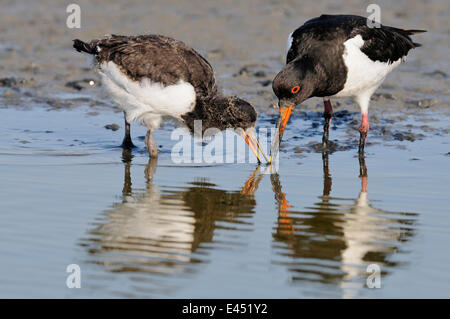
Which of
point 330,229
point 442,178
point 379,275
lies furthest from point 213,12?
point 379,275

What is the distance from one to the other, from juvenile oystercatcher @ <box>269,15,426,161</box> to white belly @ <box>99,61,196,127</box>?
95cm

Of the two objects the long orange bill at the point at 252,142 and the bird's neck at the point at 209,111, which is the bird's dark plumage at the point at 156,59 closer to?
the bird's neck at the point at 209,111

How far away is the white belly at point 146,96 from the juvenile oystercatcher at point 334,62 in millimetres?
954

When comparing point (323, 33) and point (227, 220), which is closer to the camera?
point (227, 220)

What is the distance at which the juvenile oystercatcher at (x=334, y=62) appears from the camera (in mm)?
8414

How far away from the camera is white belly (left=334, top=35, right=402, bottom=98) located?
342 inches

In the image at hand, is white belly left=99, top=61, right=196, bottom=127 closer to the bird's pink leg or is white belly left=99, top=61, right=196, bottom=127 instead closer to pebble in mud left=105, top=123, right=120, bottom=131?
the bird's pink leg

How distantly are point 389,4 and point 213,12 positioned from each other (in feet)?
11.1

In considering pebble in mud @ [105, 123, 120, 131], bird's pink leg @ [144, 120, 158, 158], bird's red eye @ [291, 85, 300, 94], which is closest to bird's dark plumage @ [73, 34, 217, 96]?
bird's pink leg @ [144, 120, 158, 158]

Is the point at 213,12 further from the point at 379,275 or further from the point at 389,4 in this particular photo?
the point at 379,275

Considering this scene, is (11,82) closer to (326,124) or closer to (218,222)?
(326,124)

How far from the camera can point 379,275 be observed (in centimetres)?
559
